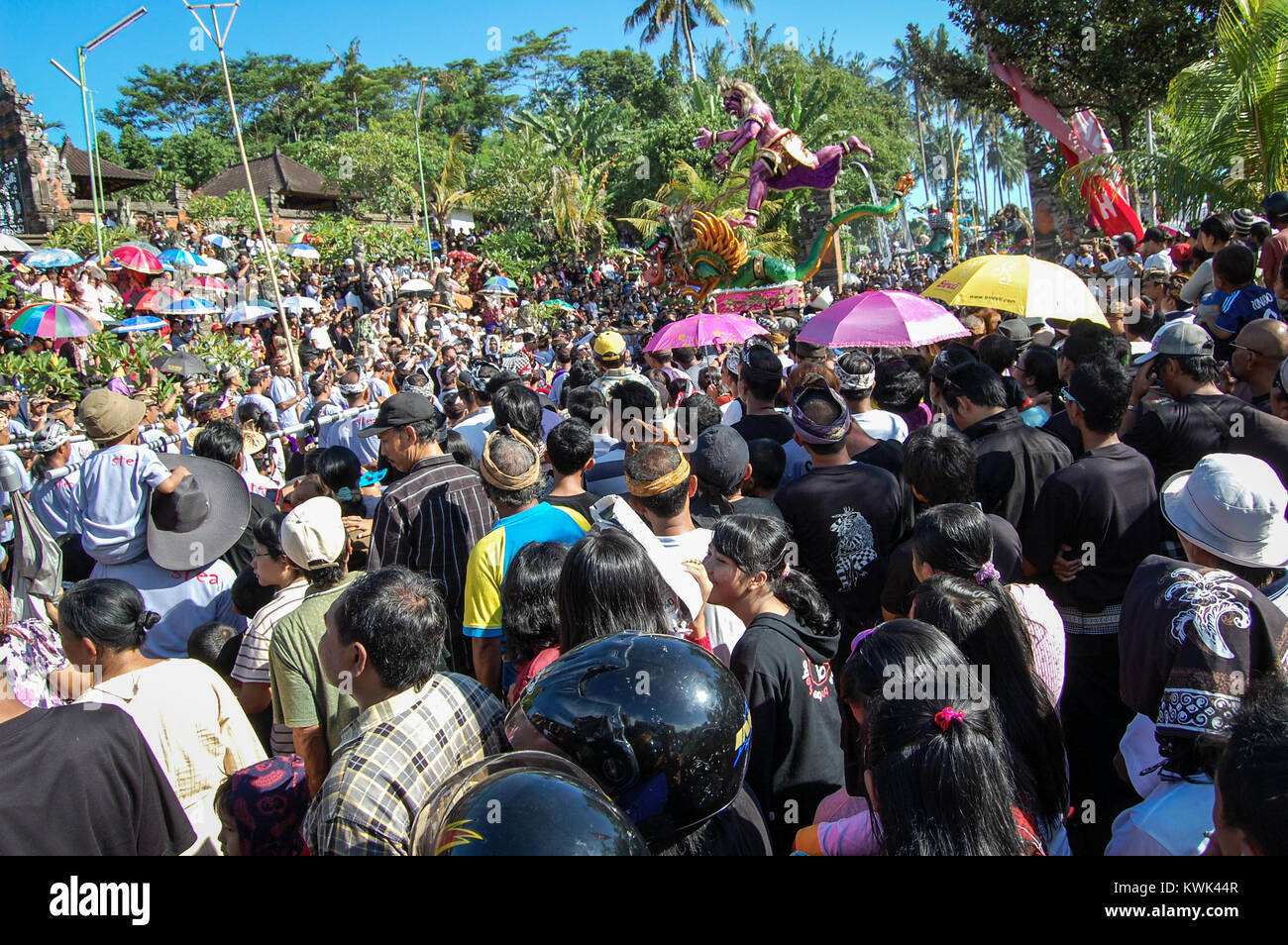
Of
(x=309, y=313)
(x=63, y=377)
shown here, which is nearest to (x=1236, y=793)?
(x=63, y=377)

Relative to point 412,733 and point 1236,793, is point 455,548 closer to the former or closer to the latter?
point 412,733

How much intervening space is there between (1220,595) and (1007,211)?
4134 cm

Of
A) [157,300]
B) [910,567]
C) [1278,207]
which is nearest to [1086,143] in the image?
[1278,207]

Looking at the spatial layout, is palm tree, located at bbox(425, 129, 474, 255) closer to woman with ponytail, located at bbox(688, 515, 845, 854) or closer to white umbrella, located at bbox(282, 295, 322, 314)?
white umbrella, located at bbox(282, 295, 322, 314)

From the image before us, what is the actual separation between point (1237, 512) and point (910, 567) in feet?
3.31

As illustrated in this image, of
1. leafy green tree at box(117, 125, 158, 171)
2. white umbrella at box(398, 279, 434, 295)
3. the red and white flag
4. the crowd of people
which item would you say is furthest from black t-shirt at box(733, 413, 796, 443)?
leafy green tree at box(117, 125, 158, 171)

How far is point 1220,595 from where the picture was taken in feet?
6.68

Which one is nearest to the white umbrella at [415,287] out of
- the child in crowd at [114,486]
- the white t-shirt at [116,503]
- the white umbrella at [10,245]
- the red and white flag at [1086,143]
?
the white umbrella at [10,245]

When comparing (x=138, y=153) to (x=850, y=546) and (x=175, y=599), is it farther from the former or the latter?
Answer: (x=850, y=546)

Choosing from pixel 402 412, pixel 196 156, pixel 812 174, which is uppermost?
pixel 196 156

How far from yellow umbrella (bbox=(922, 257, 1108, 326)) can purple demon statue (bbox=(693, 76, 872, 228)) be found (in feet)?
29.8

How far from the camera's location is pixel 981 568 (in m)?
2.51

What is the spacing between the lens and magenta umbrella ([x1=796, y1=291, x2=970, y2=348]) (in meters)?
5.21

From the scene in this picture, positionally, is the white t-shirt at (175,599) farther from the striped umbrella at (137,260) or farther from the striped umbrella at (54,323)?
the striped umbrella at (137,260)
